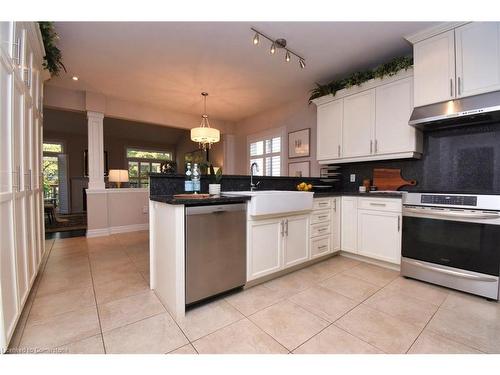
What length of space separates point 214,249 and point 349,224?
75.6 inches

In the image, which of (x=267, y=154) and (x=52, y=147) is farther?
(x=52, y=147)

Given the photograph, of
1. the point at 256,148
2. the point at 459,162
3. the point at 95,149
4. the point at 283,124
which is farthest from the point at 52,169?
the point at 459,162

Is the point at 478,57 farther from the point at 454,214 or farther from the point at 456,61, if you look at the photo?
Result: the point at 454,214

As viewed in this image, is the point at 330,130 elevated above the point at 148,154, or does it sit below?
below

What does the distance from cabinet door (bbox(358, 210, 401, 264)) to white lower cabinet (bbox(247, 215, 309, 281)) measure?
760 millimetres

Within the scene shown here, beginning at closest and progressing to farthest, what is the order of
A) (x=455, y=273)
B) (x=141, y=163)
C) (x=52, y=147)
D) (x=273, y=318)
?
(x=273, y=318) → (x=455, y=273) → (x=52, y=147) → (x=141, y=163)

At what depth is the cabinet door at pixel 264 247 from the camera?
2049 mm

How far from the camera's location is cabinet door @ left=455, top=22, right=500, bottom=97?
76.9 inches

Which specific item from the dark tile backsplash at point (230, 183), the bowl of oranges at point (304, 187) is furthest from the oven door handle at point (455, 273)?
the dark tile backsplash at point (230, 183)

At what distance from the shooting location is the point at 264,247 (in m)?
2.14

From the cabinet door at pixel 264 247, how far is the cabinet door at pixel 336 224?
996mm

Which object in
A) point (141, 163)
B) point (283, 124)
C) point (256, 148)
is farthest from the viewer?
point (141, 163)

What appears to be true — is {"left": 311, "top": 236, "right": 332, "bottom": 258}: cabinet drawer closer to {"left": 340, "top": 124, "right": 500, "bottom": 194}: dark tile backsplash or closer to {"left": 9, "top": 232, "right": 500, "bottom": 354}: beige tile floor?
{"left": 9, "top": 232, "right": 500, "bottom": 354}: beige tile floor

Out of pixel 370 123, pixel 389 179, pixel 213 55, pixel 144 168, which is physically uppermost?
pixel 213 55
